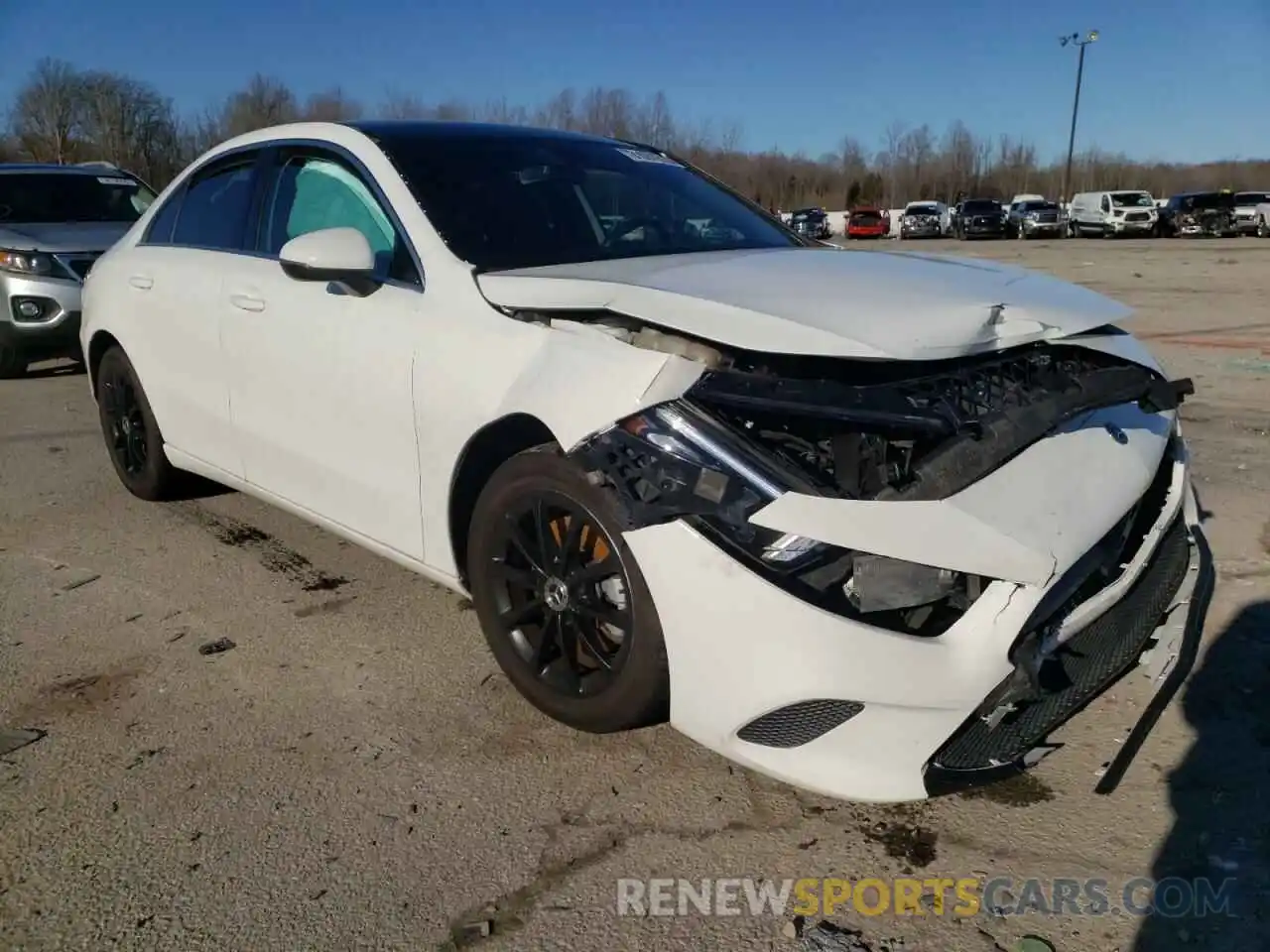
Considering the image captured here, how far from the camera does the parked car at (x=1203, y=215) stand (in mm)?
35688

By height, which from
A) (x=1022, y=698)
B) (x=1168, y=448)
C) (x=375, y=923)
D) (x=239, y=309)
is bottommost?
(x=375, y=923)

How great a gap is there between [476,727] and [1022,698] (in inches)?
56.5

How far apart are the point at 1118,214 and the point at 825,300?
4015cm

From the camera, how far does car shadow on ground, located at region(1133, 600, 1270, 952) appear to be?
199 cm

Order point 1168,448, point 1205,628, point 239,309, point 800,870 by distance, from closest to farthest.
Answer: point 800,870 → point 1168,448 → point 1205,628 → point 239,309

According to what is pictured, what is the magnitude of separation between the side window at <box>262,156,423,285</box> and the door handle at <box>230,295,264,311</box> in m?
0.20

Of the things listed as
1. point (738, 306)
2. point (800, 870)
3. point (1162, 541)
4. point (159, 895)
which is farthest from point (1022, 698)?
point (159, 895)

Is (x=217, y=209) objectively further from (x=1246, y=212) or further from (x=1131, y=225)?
(x=1246, y=212)

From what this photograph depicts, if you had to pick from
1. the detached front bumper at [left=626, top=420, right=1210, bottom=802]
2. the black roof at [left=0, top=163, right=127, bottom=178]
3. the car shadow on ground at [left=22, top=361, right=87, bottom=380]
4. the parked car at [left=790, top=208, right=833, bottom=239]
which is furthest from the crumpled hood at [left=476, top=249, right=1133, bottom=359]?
the parked car at [left=790, top=208, right=833, bottom=239]

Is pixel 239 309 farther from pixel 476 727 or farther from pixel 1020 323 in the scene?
pixel 1020 323

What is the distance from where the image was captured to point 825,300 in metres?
2.40

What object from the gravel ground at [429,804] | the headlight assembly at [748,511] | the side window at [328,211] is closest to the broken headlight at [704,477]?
the headlight assembly at [748,511]

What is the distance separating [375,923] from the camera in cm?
205

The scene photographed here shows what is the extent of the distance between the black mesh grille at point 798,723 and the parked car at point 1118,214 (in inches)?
1594
